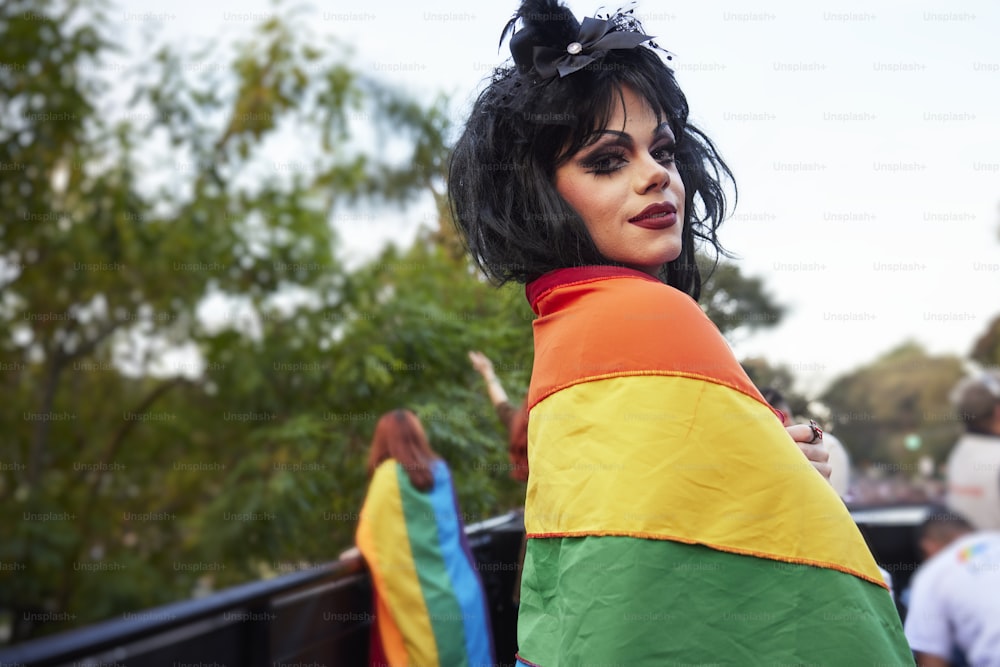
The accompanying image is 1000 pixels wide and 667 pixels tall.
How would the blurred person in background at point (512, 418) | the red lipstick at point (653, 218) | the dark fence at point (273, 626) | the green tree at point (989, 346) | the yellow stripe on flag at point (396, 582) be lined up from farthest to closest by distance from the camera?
the green tree at point (989, 346)
the yellow stripe on flag at point (396, 582)
the blurred person in background at point (512, 418)
the dark fence at point (273, 626)
the red lipstick at point (653, 218)

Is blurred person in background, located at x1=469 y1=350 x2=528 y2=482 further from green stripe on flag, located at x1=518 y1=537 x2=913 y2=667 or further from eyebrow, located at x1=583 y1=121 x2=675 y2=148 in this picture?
green stripe on flag, located at x1=518 y1=537 x2=913 y2=667

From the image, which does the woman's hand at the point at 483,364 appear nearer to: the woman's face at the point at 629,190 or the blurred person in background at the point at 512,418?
the blurred person in background at the point at 512,418

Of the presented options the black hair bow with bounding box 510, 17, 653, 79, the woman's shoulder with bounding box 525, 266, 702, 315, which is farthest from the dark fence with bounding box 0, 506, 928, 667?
the black hair bow with bounding box 510, 17, 653, 79

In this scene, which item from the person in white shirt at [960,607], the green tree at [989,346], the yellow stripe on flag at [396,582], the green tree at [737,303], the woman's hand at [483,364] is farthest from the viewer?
the green tree at [989,346]

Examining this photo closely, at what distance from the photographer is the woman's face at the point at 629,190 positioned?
3.98 feet

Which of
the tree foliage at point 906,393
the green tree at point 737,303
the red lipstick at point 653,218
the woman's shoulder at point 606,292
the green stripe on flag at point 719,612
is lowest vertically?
the tree foliage at point 906,393

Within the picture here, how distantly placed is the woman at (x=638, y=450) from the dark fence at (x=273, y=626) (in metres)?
0.31

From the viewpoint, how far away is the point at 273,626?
232 centimetres

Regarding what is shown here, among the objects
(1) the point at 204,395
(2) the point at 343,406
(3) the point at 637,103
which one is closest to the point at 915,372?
(1) the point at 204,395

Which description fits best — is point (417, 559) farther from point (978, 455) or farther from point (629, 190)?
point (629, 190)

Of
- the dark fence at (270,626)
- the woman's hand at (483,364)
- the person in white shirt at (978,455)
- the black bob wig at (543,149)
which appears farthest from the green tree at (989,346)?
the black bob wig at (543,149)

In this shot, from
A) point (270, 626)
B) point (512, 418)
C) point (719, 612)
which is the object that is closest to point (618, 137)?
point (719, 612)

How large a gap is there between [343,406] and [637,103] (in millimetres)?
3180

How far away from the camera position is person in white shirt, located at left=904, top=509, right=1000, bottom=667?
2.19 meters
